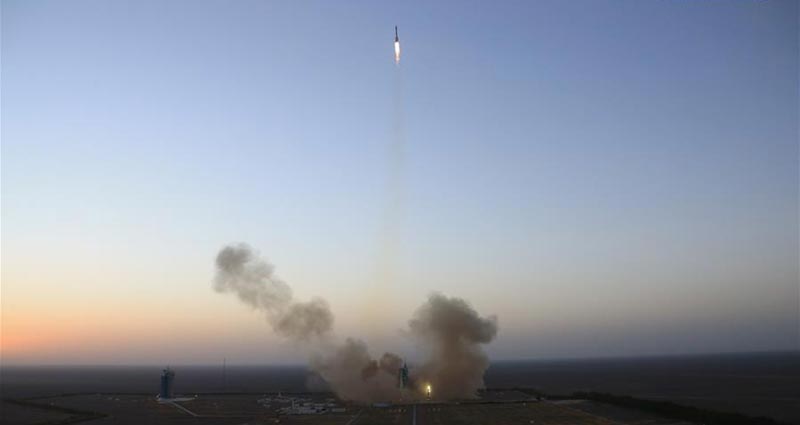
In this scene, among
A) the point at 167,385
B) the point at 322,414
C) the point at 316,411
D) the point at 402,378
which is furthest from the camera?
the point at 167,385

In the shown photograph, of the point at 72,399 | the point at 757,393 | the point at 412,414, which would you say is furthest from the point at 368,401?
the point at 757,393

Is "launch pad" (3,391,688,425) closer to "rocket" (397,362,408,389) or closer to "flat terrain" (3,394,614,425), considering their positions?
"flat terrain" (3,394,614,425)

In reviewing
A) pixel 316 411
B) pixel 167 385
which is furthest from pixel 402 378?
pixel 167 385

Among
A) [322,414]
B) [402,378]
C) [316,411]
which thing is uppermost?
[402,378]

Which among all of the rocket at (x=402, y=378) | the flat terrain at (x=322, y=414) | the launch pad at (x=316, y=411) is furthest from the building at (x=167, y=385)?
the rocket at (x=402, y=378)

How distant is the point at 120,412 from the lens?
75938 millimetres

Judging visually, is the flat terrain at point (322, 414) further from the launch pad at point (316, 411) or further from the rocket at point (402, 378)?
the rocket at point (402, 378)

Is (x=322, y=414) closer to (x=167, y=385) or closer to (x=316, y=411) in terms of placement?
(x=316, y=411)

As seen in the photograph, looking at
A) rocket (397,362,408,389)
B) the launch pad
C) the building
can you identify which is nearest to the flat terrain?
the launch pad

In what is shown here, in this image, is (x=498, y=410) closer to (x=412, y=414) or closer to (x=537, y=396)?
(x=412, y=414)

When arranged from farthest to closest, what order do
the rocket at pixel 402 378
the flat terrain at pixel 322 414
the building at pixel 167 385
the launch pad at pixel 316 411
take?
the building at pixel 167 385, the rocket at pixel 402 378, the launch pad at pixel 316 411, the flat terrain at pixel 322 414

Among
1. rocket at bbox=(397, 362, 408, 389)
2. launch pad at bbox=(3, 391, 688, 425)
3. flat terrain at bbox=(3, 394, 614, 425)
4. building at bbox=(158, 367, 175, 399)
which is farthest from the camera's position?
building at bbox=(158, 367, 175, 399)

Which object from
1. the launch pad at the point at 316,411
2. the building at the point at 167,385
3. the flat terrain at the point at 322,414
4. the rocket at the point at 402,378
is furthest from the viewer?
the building at the point at 167,385

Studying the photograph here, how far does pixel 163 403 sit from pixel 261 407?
16.7m
